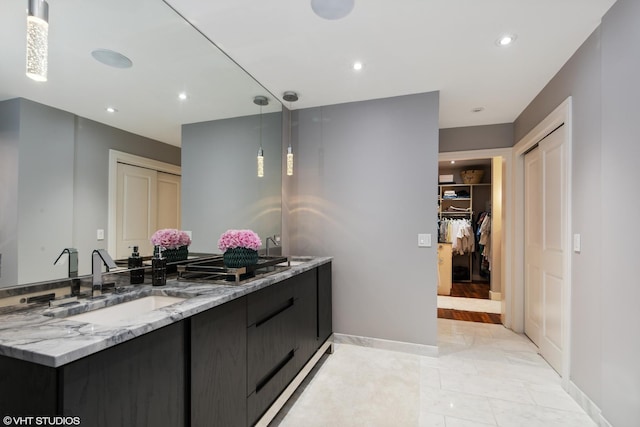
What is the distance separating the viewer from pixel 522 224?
3.35m

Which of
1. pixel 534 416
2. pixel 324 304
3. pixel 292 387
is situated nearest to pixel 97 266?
pixel 292 387

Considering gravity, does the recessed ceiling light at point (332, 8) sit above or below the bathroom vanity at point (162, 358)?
above

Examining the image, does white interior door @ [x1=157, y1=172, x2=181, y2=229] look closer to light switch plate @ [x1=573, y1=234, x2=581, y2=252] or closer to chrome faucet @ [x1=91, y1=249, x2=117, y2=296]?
chrome faucet @ [x1=91, y1=249, x2=117, y2=296]

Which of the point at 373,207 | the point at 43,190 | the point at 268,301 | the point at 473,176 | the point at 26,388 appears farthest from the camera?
the point at 473,176

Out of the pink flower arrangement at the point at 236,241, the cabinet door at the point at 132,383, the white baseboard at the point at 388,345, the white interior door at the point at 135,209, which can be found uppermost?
the white interior door at the point at 135,209

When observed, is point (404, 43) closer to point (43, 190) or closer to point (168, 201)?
point (168, 201)

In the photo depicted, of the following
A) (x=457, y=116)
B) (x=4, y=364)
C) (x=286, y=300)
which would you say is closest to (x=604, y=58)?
(x=457, y=116)

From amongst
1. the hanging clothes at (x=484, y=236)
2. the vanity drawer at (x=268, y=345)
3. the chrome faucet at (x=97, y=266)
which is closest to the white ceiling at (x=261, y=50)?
the chrome faucet at (x=97, y=266)

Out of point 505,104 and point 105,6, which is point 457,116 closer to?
point 505,104

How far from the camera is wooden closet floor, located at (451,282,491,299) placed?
5.10 m

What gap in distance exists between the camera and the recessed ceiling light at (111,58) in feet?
4.82

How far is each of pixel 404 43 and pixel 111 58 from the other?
1.80m

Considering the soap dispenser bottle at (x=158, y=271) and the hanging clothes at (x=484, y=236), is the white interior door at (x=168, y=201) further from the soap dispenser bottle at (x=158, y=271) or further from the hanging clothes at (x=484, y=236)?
the hanging clothes at (x=484, y=236)

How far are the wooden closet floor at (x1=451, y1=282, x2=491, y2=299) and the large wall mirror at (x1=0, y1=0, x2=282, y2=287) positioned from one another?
4492 mm
